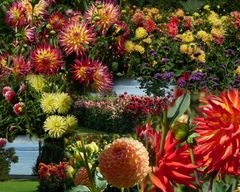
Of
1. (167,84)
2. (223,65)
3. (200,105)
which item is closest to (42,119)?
(200,105)

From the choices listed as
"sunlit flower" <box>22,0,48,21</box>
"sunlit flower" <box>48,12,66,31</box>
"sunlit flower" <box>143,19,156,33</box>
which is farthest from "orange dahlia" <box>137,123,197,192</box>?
"sunlit flower" <box>143,19,156,33</box>

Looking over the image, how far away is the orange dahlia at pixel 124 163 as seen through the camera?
997mm

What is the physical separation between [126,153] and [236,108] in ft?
0.59

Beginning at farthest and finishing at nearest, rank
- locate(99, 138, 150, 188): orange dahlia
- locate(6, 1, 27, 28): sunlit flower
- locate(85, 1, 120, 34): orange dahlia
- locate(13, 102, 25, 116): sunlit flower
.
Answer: locate(13, 102, 25, 116): sunlit flower → locate(6, 1, 27, 28): sunlit flower → locate(85, 1, 120, 34): orange dahlia → locate(99, 138, 150, 188): orange dahlia

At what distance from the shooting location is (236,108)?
A: 107 cm

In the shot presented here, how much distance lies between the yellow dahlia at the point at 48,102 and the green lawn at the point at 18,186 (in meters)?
1.47

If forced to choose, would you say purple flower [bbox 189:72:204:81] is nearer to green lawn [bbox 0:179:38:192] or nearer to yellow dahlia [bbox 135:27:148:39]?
yellow dahlia [bbox 135:27:148:39]

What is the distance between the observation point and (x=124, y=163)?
101 cm

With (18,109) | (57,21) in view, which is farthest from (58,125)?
(57,21)

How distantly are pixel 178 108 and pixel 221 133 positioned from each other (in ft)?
0.27

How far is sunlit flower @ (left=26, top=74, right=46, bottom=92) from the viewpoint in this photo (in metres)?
6.12

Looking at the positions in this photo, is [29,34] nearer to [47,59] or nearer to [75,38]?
[47,59]

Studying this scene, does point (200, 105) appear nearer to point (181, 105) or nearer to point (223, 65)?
point (181, 105)

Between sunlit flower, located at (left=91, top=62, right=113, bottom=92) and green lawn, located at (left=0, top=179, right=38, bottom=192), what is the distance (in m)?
4.19
